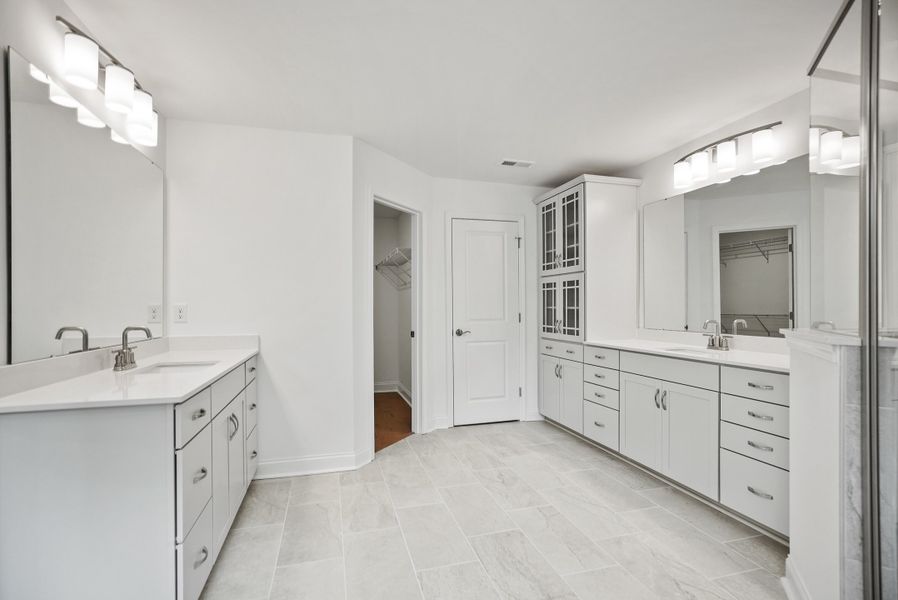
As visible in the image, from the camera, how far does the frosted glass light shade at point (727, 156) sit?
2.71 metres

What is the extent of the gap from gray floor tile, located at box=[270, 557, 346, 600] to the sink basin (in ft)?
3.46

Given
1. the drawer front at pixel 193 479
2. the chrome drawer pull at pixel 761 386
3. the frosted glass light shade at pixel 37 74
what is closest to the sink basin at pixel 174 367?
the drawer front at pixel 193 479

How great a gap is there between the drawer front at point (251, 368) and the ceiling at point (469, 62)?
1.62 m

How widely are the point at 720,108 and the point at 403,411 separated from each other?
3934 millimetres

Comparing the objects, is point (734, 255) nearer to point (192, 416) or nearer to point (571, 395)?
point (571, 395)

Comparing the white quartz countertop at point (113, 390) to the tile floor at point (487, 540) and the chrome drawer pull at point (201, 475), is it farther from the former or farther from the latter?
the tile floor at point (487, 540)

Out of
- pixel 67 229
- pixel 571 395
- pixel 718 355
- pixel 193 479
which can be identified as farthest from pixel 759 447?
pixel 67 229

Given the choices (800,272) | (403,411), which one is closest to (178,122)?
(403,411)

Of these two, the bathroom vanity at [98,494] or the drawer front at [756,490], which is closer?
the bathroom vanity at [98,494]

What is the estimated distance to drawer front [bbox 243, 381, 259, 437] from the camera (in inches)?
96.2

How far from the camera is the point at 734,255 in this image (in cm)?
268

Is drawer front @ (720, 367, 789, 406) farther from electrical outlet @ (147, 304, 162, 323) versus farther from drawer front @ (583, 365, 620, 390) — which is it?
electrical outlet @ (147, 304, 162, 323)

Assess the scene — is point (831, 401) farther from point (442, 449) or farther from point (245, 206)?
point (245, 206)

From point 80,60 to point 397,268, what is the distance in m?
3.91
